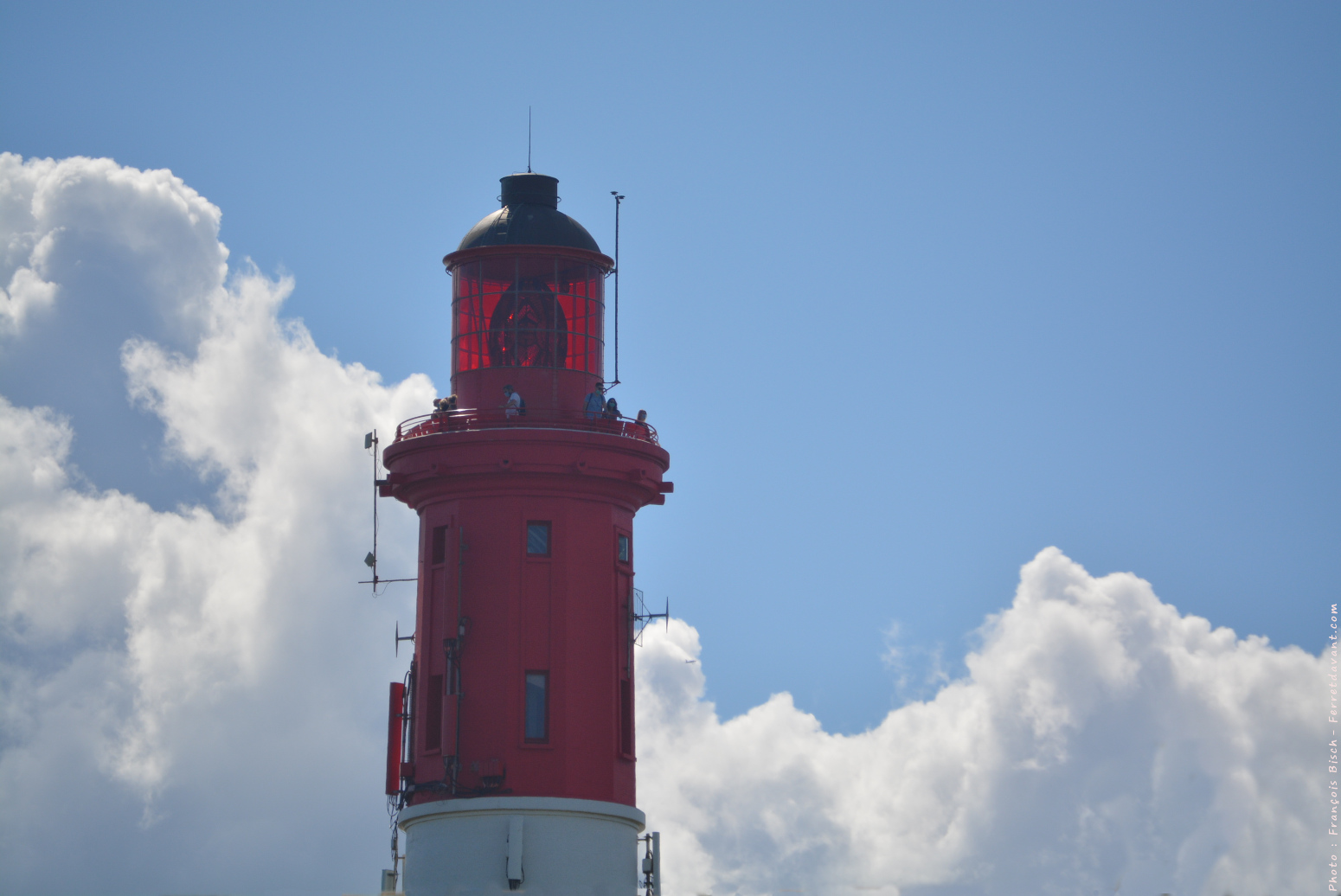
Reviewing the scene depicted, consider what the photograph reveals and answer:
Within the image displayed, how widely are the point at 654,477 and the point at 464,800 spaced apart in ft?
30.8

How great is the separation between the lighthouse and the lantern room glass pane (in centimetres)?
4

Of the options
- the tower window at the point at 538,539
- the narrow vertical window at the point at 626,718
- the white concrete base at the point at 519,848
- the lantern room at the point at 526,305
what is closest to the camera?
the white concrete base at the point at 519,848

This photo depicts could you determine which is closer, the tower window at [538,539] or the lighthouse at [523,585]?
the lighthouse at [523,585]

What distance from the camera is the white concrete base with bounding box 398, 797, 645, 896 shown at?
4688 cm

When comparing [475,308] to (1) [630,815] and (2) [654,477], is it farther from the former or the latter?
(1) [630,815]

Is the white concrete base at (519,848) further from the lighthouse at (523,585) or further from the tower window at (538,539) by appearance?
the tower window at (538,539)

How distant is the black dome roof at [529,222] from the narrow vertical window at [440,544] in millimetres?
7166

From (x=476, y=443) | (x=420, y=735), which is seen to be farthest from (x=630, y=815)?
(x=476, y=443)

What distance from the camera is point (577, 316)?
52031 millimetres

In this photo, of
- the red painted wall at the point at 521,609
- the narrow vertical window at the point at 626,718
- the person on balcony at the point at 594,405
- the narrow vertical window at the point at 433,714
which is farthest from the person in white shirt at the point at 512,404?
the narrow vertical window at the point at 626,718

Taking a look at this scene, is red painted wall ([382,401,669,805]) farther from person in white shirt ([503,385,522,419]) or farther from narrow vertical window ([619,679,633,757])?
person in white shirt ([503,385,522,419])

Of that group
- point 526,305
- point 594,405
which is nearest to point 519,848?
point 594,405

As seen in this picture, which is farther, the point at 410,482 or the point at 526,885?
the point at 410,482

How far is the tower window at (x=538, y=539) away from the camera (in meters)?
49.3
